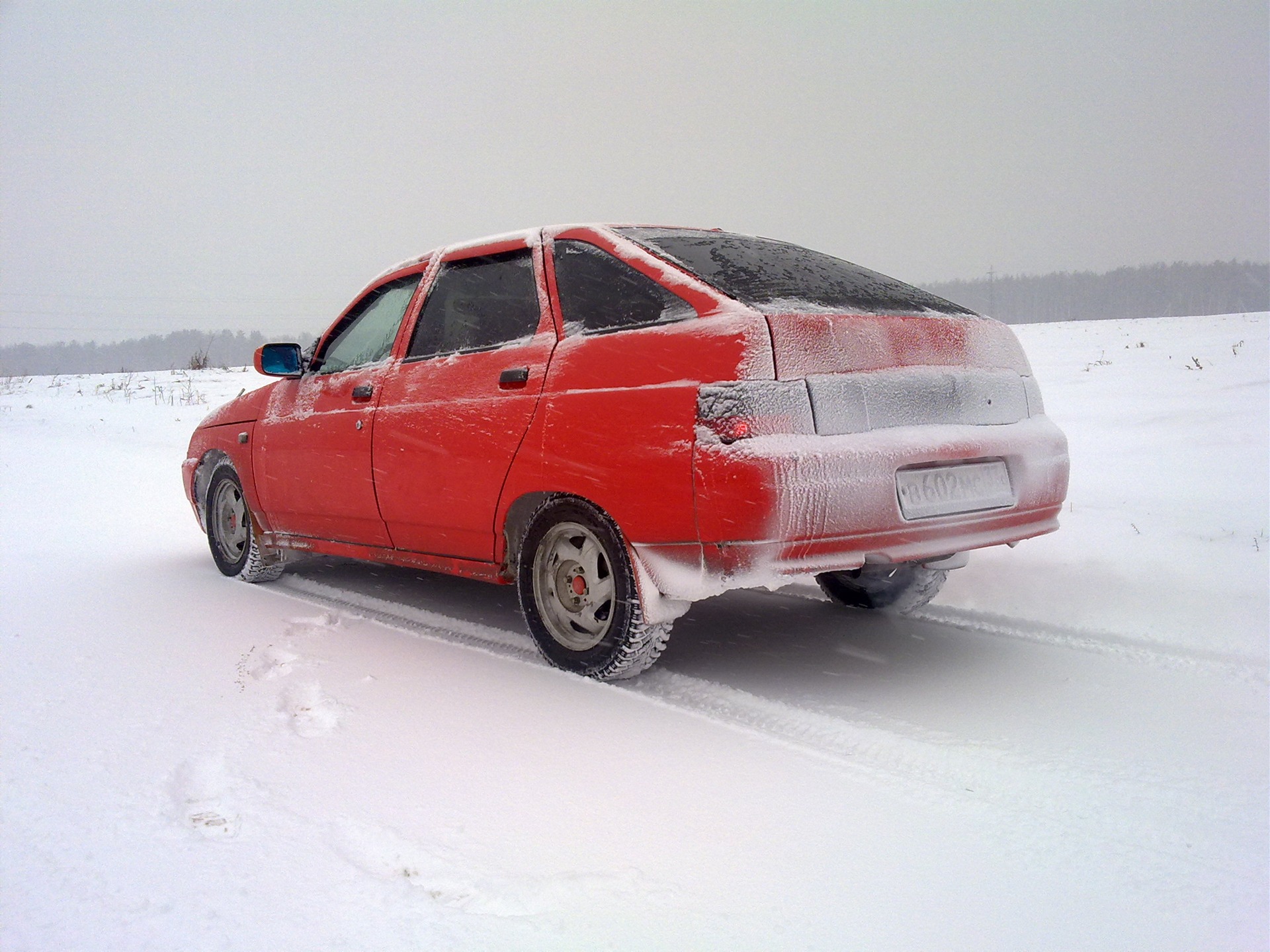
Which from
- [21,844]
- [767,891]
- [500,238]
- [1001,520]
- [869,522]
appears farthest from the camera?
[500,238]

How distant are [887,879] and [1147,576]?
313cm

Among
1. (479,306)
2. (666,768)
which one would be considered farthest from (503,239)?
(666,768)

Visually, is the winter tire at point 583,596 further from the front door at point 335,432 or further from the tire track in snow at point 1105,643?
the tire track in snow at point 1105,643

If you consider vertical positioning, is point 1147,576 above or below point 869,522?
below

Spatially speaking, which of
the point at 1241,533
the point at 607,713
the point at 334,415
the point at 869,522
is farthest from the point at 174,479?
the point at 1241,533

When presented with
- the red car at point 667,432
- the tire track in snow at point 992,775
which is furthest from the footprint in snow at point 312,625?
the tire track in snow at point 992,775

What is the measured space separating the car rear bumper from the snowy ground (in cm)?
49

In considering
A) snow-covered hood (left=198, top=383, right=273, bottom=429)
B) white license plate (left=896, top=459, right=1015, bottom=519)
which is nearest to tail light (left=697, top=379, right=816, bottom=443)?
white license plate (left=896, top=459, right=1015, bottom=519)

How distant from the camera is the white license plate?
287 cm

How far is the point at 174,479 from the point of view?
947 cm

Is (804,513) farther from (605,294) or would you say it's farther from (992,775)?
(605,294)

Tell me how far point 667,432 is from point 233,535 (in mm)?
3703

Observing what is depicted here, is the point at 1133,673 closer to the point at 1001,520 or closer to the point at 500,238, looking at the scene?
the point at 1001,520

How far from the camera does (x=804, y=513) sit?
8.89 ft
